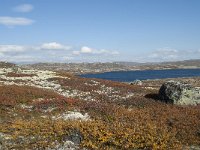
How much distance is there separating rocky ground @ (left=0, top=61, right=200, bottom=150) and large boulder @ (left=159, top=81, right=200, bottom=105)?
125 cm

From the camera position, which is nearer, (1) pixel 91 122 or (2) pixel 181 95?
(1) pixel 91 122

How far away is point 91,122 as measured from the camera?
780 inches

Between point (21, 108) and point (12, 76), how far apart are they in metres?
27.6

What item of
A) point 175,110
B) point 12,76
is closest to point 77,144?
point 175,110

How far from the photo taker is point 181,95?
32188mm

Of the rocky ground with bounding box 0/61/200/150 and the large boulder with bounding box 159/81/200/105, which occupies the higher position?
the large boulder with bounding box 159/81/200/105

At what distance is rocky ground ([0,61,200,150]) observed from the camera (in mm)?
17047

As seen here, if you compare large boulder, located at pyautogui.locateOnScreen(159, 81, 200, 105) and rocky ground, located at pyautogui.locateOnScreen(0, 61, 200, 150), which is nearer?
rocky ground, located at pyautogui.locateOnScreen(0, 61, 200, 150)

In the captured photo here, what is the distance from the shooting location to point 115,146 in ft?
55.4

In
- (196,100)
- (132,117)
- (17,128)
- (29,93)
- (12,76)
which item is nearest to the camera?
(17,128)

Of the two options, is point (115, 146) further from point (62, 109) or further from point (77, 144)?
point (62, 109)

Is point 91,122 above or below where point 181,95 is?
below

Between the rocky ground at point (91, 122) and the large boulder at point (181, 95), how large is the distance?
4.09 ft

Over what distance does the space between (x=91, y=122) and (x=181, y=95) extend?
15.1 metres
